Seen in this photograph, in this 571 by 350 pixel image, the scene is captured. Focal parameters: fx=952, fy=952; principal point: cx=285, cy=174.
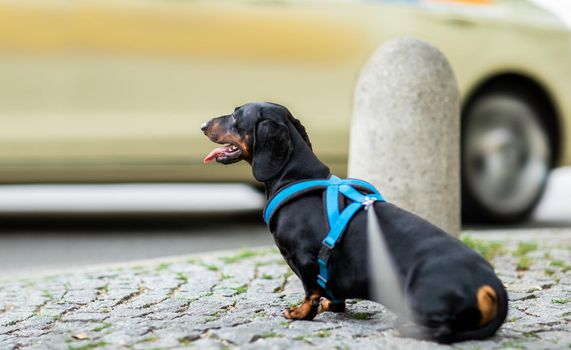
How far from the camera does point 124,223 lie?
24.7 ft

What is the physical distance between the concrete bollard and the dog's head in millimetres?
1527

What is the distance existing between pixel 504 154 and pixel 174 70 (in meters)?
2.48

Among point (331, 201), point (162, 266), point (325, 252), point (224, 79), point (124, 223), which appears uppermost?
point (224, 79)

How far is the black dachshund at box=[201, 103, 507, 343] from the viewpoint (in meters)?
3.20

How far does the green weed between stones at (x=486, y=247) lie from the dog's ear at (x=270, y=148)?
2.06 m

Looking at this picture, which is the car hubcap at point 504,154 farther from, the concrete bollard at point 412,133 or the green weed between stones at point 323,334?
the green weed between stones at point 323,334

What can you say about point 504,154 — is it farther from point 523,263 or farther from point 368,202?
point 368,202

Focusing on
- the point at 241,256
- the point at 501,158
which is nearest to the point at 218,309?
the point at 241,256

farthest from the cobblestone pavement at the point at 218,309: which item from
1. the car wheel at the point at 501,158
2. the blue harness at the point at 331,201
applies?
the car wheel at the point at 501,158

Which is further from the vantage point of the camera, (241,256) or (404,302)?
(241,256)

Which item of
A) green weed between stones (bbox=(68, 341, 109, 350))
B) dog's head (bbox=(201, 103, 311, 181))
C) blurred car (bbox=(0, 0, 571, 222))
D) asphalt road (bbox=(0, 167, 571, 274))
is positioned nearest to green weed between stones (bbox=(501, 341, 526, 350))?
dog's head (bbox=(201, 103, 311, 181))

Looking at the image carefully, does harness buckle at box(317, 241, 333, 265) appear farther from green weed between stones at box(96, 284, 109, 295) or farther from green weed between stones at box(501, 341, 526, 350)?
green weed between stones at box(96, 284, 109, 295)

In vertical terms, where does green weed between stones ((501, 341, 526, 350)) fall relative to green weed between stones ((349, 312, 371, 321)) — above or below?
above

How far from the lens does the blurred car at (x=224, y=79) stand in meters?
6.48
